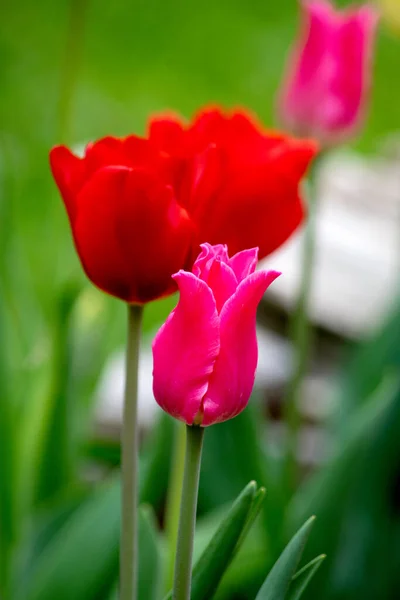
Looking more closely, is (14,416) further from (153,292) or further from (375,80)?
(375,80)

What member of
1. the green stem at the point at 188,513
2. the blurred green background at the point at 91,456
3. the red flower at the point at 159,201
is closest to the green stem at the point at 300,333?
the blurred green background at the point at 91,456

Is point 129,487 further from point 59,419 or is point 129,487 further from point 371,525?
point 371,525

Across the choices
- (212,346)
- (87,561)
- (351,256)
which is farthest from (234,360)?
(351,256)

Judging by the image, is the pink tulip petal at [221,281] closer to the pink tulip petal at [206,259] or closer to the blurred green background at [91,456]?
the pink tulip petal at [206,259]

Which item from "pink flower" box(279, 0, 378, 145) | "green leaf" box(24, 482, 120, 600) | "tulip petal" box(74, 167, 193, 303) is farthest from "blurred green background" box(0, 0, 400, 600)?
"tulip petal" box(74, 167, 193, 303)

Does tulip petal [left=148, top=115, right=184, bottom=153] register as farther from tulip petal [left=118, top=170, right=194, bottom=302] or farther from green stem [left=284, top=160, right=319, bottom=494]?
green stem [left=284, top=160, right=319, bottom=494]
